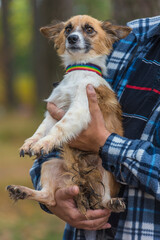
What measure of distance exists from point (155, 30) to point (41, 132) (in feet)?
3.68

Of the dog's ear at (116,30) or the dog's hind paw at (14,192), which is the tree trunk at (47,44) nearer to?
the dog's ear at (116,30)

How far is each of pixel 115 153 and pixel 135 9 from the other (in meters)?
2.18

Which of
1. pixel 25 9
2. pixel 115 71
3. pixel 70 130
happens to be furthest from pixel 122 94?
pixel 25 9

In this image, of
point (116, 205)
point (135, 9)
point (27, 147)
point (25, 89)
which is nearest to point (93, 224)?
point (116, 205)

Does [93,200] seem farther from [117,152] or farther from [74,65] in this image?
[74,65]

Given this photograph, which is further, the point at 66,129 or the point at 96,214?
the point at 66,129

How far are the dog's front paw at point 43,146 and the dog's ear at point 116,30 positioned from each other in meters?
0.96

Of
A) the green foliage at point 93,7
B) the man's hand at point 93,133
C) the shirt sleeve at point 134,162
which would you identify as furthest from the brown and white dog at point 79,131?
the green foliage at point 93,7

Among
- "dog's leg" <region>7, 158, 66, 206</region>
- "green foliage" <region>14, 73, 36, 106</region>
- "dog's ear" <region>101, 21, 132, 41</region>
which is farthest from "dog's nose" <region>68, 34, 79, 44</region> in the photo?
"green foliage" <region>14, 73, 36, 106</region>

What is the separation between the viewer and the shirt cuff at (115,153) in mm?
2016

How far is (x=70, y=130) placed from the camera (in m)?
2.40

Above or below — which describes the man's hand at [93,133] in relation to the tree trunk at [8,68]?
above

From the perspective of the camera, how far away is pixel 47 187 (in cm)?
246

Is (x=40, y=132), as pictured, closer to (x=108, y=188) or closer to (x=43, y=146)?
(x=43, y=146)
